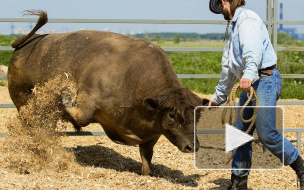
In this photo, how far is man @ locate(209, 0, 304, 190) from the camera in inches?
164

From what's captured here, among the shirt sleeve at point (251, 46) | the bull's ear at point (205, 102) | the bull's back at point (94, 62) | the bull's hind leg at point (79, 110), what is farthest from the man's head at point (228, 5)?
the bull's hind leg at point (79, 110)

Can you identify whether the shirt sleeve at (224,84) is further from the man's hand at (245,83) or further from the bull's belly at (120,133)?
the bull's belly at (120,133)

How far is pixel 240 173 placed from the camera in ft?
15.5

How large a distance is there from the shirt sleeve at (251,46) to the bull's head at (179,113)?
0.88 m

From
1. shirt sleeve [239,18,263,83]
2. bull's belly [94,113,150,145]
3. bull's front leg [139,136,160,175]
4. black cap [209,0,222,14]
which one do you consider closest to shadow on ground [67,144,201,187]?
bull's front leg [139,136,160,175]

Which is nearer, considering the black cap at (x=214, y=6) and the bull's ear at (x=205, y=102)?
the black cap at (x=214, y=6)

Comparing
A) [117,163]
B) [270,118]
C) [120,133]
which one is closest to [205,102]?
[270,118]

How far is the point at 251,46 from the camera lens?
4.15 metres

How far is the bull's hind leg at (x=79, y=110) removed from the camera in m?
5.60

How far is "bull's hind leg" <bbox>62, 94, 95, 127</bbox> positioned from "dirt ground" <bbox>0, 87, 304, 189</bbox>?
0.57 meters

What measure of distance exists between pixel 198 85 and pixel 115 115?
870 centimetres

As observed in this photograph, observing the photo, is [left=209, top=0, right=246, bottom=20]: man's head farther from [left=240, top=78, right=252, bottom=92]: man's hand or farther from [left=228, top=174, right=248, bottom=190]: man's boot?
[left=228, top=174, right=248, bottom=190]: man's boot

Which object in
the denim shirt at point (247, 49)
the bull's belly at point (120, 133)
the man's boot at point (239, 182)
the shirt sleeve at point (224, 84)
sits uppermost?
the denim shirt at point (247, 49)

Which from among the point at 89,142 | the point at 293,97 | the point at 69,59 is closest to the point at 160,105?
the point at 69,59
